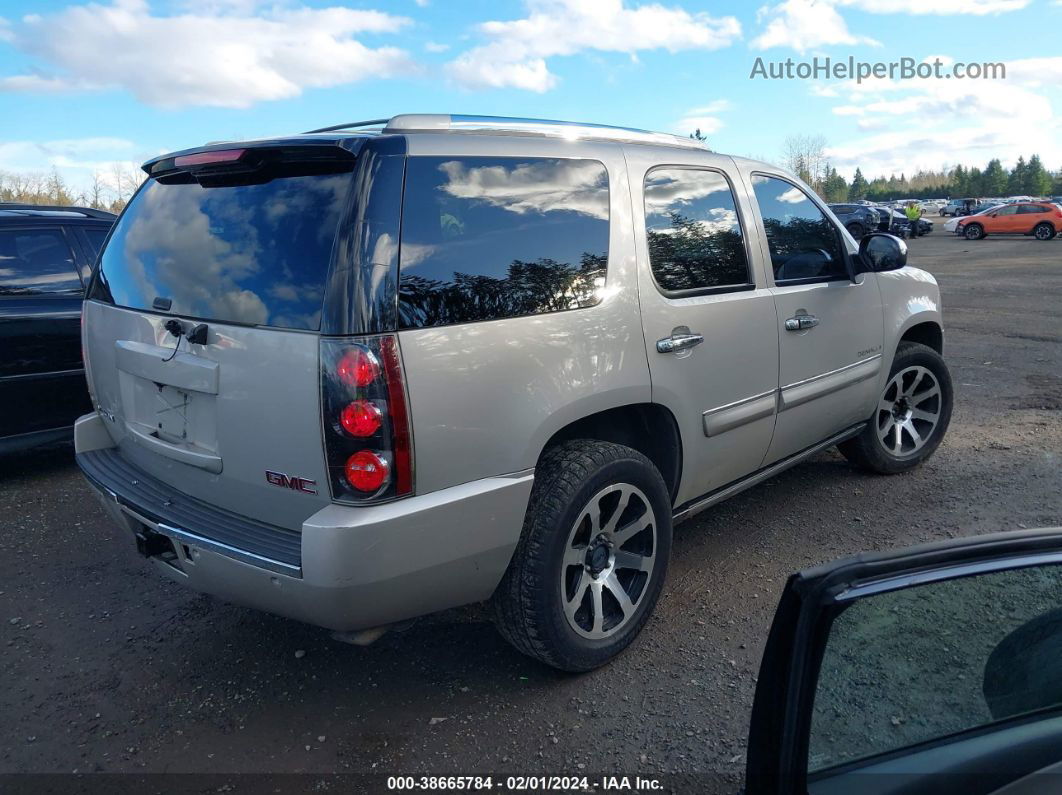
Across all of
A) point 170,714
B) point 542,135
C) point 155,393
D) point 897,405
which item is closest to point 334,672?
point 170,714

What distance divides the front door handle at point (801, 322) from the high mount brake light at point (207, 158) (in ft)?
8.23

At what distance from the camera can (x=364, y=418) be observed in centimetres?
229

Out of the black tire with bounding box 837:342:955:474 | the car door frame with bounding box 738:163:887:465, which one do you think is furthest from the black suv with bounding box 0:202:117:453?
the black tire with bounding box 837:342:955:474

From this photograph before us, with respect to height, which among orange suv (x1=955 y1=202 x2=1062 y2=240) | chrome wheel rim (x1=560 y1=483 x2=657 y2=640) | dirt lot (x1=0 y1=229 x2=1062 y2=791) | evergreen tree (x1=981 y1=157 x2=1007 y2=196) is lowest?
dirt lot (x1=0 y1=229 x2=1062 y2=791)

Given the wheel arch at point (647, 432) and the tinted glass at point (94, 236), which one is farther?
the tinted glass at point (94, 236)

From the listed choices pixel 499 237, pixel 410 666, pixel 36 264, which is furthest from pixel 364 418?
pixel 36 264

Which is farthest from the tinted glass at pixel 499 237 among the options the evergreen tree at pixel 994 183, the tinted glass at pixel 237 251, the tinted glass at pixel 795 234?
the evergreen tree at pixel 994 183

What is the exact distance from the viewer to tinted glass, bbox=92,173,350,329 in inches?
95.3

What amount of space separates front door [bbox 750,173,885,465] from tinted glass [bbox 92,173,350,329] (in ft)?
7.25

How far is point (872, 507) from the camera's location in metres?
4.46

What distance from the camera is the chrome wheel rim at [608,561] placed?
2.88 metres

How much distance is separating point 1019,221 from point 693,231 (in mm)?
36299

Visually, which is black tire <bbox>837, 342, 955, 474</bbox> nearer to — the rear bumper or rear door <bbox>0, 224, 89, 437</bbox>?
the rear bumper

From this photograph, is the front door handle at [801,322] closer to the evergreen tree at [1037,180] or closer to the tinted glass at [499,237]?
the tinted glass at [499,237]
